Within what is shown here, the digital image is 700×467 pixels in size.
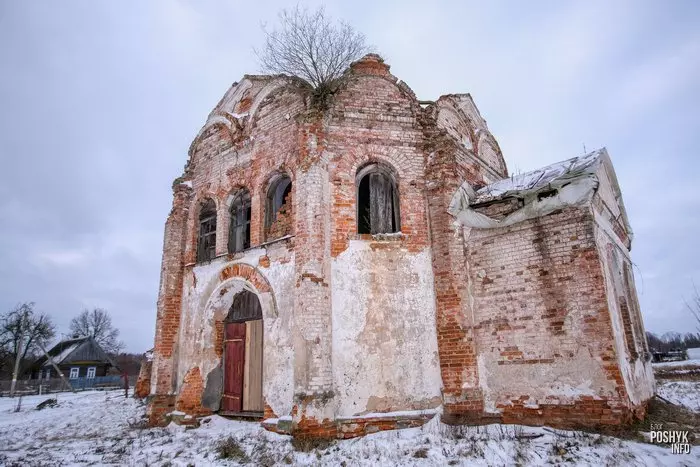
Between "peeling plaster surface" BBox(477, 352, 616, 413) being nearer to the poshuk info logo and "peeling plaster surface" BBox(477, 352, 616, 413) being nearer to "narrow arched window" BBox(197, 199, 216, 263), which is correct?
the poshuk info logo

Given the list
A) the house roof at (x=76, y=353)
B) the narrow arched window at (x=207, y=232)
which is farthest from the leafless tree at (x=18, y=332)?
the narrow arched window at (x=207, y=232)

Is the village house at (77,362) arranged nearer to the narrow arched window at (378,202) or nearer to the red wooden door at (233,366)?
the red wooden door at (233,366)

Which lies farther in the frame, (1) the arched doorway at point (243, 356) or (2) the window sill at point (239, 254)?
(1) the arched doorway at point (243, 356)

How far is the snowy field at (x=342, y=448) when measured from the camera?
17.8 ft

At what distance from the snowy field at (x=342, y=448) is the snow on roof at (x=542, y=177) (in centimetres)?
410

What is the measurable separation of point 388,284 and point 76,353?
131ft

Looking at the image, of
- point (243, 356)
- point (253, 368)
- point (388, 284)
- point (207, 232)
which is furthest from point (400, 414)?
point (207, 232)

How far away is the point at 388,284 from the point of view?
8008 millimetres

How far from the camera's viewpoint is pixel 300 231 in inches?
313

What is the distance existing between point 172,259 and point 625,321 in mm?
10093

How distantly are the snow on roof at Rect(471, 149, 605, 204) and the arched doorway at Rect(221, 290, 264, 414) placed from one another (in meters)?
5.36

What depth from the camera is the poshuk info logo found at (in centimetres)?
526

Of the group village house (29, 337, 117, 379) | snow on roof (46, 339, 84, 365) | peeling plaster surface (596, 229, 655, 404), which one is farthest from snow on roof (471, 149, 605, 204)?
snow on roof (46, 339, 84, 365)

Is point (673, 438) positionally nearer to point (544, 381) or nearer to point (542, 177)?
point (544, 381)
